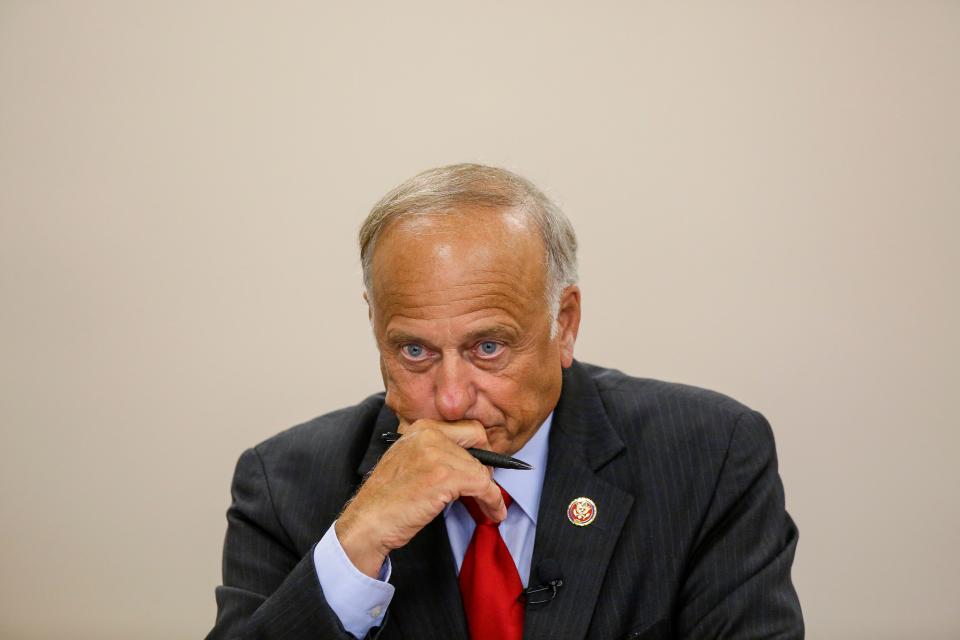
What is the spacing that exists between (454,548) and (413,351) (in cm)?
67

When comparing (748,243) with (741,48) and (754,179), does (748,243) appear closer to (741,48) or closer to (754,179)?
(754,179)

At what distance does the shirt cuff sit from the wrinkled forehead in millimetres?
717

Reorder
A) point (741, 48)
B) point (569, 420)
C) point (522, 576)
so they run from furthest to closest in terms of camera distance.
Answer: point (741, 48)
point (569, 420)
point (522, 576)

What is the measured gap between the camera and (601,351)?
517 centimetres

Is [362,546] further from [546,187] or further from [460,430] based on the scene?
[546,187]

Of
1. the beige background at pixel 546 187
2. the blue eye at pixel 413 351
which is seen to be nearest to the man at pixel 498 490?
the blue eye at pixel 413 351

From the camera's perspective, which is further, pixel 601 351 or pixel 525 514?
pixel 601 351

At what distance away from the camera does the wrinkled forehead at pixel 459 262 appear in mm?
3117

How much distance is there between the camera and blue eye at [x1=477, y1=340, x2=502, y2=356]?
10.6 feet

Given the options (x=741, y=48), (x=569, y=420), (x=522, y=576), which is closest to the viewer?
(x=522, y=576)

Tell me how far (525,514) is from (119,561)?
2.71 meters

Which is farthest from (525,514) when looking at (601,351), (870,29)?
(870,29)

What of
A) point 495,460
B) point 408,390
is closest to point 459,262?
point 408,390

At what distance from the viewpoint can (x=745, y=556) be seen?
10.7 feet
